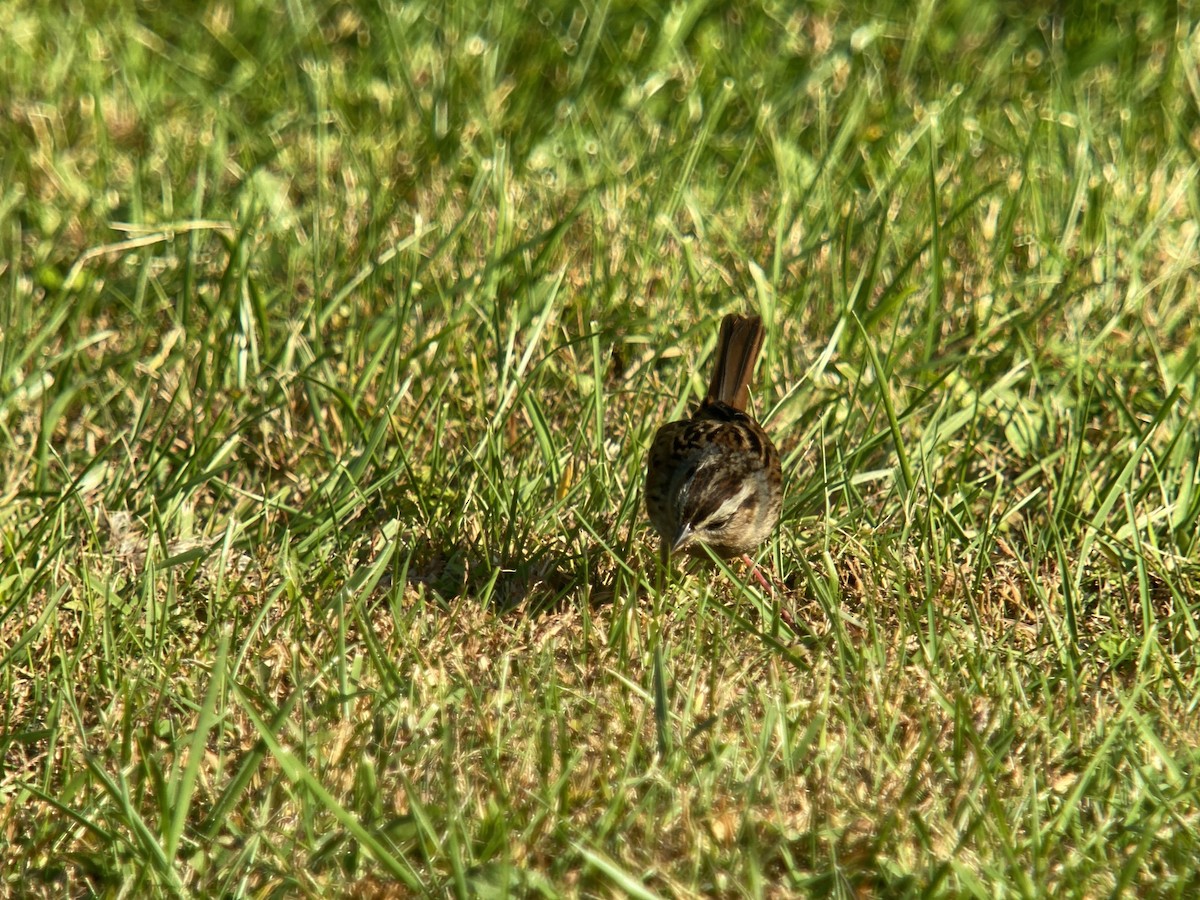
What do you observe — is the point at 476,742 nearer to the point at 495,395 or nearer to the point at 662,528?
the point at 662,528

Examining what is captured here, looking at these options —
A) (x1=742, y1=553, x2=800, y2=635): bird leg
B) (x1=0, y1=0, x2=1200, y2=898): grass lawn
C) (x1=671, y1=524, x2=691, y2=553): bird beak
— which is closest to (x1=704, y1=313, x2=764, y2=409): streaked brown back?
(x1=0, y1=0, x2=1200, y2=898): grass lawn

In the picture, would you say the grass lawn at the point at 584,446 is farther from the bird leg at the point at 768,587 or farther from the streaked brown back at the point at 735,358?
the streaked brown back at the point at 735,358

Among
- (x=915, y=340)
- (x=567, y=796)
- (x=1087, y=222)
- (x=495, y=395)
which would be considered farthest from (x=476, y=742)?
(x=1087, y=222)

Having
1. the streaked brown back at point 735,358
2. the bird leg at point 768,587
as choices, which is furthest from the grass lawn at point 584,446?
the streaked brown back at point 735,358

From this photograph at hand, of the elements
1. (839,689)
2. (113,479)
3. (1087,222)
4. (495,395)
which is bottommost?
(113,479)

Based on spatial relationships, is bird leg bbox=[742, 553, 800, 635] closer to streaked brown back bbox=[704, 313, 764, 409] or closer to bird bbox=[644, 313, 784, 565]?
bird bbox=[644, 313, 784, 565]
